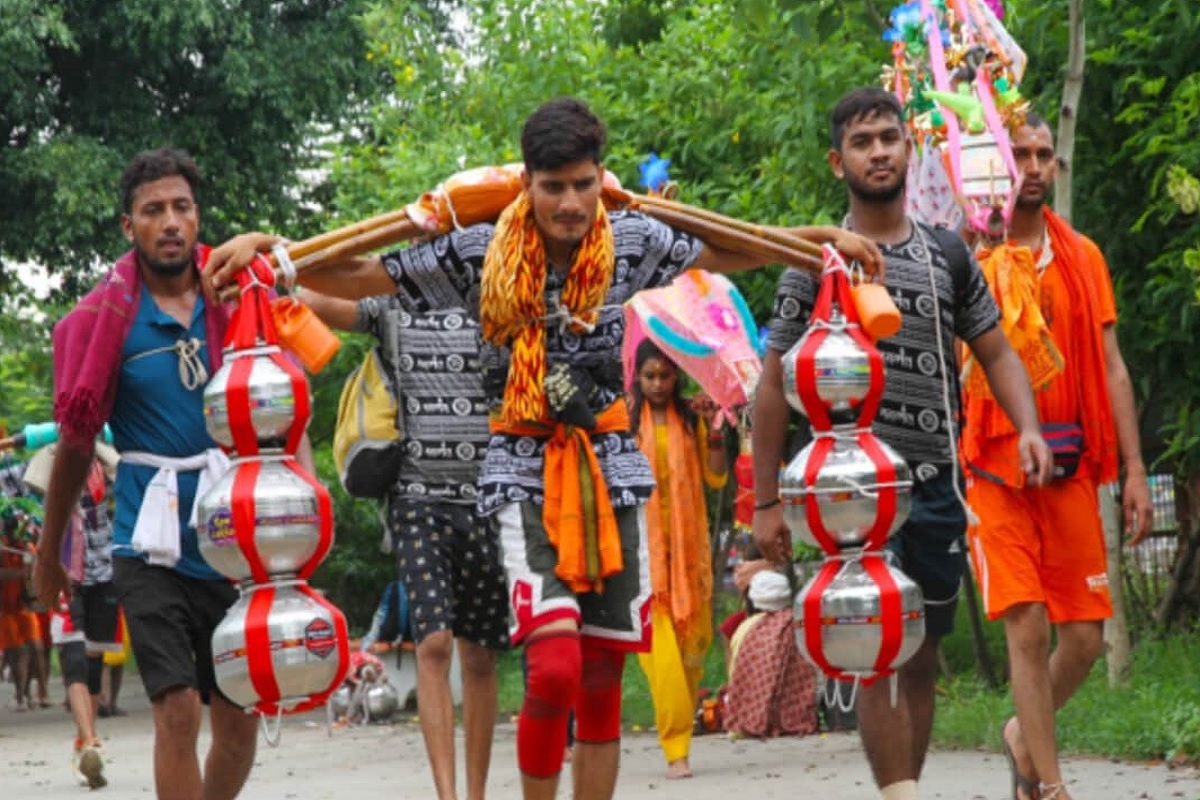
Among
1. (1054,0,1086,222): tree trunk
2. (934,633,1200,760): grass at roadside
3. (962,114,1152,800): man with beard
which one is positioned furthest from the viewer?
(1054,0,1086,222): tree trunk

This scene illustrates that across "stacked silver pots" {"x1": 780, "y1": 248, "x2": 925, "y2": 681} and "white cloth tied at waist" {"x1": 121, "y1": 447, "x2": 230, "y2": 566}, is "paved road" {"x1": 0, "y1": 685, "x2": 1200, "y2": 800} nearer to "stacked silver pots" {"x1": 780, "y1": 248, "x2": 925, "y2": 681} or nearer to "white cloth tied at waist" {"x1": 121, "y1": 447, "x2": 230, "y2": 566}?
"stacked silver pots" {"x1": 780, "y1": 248, "x2": 925, "y2": 681}

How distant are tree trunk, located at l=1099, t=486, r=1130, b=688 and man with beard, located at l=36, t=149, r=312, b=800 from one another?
476 cm

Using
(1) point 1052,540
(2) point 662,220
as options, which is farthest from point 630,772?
(2) point 662,220

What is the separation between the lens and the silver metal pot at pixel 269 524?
5562mm

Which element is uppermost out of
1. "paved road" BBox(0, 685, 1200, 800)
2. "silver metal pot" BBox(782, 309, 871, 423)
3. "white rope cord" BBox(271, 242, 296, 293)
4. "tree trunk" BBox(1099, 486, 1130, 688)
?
"white rope cord" BBox(271, 242, 296, 293)

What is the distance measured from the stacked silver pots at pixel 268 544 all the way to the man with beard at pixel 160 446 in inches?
47.0

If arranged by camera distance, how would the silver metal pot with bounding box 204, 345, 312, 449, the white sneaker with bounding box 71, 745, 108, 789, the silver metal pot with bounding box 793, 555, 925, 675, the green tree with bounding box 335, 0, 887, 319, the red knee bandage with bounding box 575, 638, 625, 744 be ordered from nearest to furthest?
the silver metal pot with bounding box 204, 345, 312, 449 → the silver metal pot with bounding box 793, 555, 925, 675 → the red knee bandage with bounding box 575, 638, 625, 744 → the white sneaker with bounding box 71, 745, 108, 789 → the green tree with bounding box 335, 0, 887, 319

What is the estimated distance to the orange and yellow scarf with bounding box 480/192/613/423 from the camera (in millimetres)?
6270

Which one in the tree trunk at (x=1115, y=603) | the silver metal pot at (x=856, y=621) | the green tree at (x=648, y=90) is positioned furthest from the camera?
the green tree at (x=648, y=90)

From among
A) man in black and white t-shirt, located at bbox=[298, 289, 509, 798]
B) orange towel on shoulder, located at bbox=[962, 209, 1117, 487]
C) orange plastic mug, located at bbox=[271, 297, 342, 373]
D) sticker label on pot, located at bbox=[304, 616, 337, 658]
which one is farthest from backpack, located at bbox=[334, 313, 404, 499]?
sticker label on pot, located at bbox=[304, 616, 337, 658]

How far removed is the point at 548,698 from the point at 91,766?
6393 millimetres

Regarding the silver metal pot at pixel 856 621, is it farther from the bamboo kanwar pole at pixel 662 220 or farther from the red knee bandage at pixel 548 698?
the bamboo kanwar pole at pixel 662 220

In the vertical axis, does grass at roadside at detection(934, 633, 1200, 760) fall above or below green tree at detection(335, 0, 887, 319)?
below

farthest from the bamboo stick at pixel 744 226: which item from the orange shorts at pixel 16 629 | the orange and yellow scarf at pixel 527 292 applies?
the orange shorts at pixel 16 629
